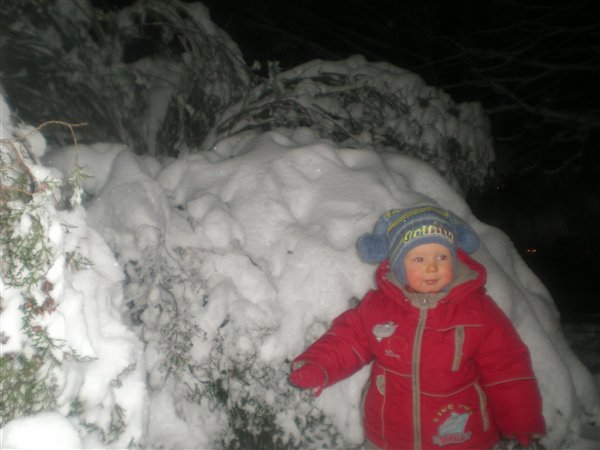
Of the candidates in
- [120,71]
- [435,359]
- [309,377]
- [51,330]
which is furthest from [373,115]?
[51,330]

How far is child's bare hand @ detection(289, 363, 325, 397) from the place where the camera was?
5.78 ft

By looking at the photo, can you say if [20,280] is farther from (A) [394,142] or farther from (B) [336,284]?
(A) [394,142]

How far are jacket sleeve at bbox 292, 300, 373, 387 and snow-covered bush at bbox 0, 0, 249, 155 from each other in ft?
6.02

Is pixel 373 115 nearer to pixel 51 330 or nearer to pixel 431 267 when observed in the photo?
pixel 431 267

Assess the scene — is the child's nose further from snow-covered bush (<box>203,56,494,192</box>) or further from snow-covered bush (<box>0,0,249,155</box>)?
snow-covered bush (<box>0,0,249,155</box>)

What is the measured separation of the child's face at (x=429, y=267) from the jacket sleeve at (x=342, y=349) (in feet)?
0.99

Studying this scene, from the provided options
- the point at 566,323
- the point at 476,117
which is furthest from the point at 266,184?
the point at 566,323

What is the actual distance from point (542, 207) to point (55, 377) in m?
8.60

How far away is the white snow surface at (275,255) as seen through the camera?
6.34ft

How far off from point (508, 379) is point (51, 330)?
1.72 meters

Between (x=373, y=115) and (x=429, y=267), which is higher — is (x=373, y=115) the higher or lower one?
the lower one

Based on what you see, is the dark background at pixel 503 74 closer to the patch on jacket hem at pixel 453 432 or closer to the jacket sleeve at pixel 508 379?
the jacket sleeve at pixel 508 379

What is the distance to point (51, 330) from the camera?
1.17 meters

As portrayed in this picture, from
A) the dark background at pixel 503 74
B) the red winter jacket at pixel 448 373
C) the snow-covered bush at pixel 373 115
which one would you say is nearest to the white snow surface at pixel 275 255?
the red winter jacket at pixel 448 373
